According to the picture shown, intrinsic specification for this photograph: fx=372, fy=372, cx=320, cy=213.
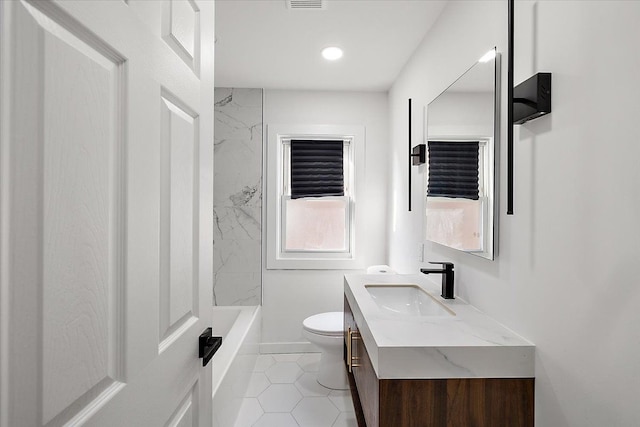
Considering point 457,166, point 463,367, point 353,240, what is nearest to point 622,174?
point 463,367

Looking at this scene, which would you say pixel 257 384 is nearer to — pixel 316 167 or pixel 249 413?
pixel 249 413

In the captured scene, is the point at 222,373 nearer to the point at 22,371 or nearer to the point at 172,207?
the point at 172,207

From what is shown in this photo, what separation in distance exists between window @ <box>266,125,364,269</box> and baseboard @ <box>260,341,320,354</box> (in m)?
0.69

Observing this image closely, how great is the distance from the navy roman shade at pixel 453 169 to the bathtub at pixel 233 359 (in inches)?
60.2

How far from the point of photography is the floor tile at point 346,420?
2.19 metres

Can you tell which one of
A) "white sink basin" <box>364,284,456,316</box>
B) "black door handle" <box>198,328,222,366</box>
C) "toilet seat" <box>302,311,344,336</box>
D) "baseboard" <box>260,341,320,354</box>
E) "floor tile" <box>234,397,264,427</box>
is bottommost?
"floor tile" <box>234,397,264,427</box>

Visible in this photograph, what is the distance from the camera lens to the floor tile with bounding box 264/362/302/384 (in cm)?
280

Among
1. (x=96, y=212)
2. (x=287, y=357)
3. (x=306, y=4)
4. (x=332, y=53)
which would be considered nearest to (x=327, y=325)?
(x=287, y=357)

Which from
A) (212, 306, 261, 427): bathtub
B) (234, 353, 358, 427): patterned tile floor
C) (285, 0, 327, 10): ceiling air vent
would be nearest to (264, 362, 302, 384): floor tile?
(234, 353, 358, 427): patterned tile floor

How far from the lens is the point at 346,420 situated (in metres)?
2.24

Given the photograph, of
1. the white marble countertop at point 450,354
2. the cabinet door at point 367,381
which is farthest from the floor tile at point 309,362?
the white marble countertop at point 450,354

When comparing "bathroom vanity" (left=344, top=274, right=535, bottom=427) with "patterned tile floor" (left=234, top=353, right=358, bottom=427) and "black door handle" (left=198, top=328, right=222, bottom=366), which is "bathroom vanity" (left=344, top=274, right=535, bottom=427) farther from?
"patterned tile floor" (left=234, top=353, right=358, bottom=427)

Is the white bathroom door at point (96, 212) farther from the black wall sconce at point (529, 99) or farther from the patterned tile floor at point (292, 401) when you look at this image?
the patterned tile floor at point (292, 401)

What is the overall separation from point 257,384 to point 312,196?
5.28ft
